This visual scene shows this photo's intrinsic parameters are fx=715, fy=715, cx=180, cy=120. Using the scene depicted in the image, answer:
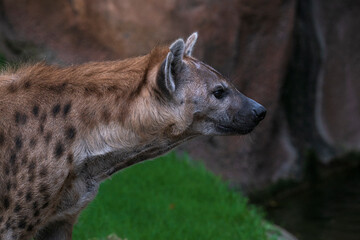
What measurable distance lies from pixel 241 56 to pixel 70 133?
343 centimetres

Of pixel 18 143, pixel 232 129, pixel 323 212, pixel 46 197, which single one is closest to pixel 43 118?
pixel 18 143

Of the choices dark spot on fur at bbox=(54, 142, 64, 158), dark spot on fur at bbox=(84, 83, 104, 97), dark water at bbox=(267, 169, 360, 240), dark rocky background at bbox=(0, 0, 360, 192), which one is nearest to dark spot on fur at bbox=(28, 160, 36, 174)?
dark spot on fur at bbox=(54, 142, 64, 158)

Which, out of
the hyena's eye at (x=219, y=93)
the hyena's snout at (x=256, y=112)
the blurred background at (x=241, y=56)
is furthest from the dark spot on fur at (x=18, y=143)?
the blurred background at (x=241, y=56)

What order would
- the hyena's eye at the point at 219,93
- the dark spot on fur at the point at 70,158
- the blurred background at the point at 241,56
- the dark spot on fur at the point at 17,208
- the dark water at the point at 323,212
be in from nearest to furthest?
1. the dark spot on fur at the point at 17,208
2. the dark spot on fur at the point at 70,158
3. the hyena's eye at the point at 219,93
4. the dark water at the point at 323,212
5. the blurred background at the point at 241,56

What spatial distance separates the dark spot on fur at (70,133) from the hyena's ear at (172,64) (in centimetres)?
44

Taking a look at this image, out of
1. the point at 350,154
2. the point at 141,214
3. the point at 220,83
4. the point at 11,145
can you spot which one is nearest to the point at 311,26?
the point at 350,154

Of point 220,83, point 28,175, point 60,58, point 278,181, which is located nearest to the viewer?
point 28,175

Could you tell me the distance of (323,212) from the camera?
6449mm

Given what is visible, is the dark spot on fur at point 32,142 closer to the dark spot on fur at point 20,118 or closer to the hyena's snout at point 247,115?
the dark spot on fur at point 20,118

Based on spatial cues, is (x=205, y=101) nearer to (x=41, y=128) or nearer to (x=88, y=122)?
(x=88, y=122)

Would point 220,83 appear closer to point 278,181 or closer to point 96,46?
point 96,46

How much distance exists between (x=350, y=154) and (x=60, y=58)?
3.41 m

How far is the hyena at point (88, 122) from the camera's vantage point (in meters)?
3.09

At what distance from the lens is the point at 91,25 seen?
6.47 m
